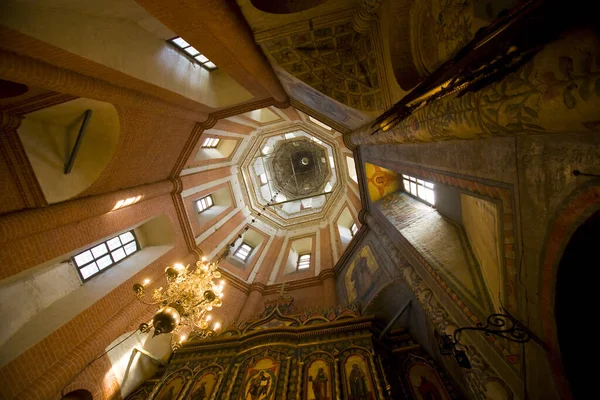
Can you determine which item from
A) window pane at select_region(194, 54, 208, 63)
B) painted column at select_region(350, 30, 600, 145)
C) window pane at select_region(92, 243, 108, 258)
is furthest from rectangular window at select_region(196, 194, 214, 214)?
painted column at select_region(350, 30, 600, 145)

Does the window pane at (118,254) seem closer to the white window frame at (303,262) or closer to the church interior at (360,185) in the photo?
the church interior at (360,185)

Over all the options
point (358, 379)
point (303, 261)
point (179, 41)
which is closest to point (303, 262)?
point (303, 261)

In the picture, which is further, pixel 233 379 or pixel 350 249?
pixel 350 249

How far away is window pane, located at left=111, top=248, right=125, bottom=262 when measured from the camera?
22.0ft

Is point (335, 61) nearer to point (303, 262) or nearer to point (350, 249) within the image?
point (350, 249)

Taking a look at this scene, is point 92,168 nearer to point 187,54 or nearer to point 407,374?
point 187,54

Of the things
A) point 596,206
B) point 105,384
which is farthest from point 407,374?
point 105,384

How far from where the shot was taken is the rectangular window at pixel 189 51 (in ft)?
20.4

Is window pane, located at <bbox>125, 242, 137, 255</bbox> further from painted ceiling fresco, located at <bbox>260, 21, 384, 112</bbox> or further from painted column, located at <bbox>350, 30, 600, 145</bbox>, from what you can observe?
painted column, located at <bbox>350, 30, 600, 145</bbox>

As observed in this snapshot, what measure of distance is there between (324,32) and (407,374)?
7044 mm

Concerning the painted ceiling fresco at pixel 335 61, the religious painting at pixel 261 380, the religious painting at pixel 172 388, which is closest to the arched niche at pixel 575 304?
the painted ceiling fresco at pixel 335 61

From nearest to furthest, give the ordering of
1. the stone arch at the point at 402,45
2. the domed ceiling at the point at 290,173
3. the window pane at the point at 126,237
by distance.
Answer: the stone arch at the point at 402,45 < the window pane at the point at 126,237 < the domed ceiling at the point at 290,173

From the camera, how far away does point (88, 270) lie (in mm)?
5910

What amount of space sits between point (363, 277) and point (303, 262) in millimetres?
4551
